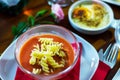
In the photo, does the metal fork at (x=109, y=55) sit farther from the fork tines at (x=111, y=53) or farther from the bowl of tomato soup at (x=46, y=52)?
the bowl of tomato soup at (x=46, y=52)

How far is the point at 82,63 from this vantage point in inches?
35.4

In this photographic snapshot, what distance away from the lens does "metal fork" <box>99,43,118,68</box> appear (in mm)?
901

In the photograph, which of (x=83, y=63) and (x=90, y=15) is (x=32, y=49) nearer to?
(x=83, y=63)

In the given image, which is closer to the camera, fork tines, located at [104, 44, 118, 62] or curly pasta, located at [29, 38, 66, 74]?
curly pasta, located at [29, 38, 66, 74]

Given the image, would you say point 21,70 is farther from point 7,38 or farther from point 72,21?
point 72,21

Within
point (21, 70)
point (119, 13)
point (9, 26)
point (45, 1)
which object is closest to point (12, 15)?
point (9, 26)

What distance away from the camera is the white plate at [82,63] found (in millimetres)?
855

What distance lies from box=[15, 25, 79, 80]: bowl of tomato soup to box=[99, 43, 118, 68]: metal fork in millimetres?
105

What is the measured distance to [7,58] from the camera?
883 millimetres

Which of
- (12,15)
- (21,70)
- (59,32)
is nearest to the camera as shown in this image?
(21,70)

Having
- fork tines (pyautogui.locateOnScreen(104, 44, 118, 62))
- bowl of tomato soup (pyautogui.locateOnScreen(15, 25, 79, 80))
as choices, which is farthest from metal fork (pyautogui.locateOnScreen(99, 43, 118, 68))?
bowl of tomato soup (pyautogui.locateOnScreen(15, 25, 79, 80))

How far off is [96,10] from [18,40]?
37 centimetres

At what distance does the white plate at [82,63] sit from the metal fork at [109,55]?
3 cm

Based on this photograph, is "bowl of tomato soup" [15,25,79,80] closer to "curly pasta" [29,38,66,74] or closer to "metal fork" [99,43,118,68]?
"curly pasta" [29,38,66,74]
